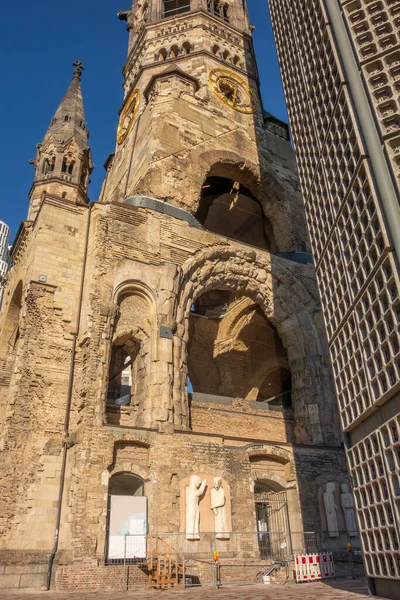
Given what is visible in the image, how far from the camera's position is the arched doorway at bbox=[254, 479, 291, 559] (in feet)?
44.4

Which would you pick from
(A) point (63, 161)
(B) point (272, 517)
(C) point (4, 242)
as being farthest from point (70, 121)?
(C) point (4, 242)

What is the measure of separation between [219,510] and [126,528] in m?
2.39

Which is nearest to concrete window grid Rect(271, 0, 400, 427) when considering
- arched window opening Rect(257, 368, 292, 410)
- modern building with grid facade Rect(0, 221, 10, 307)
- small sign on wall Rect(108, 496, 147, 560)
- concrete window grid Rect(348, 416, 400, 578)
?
concrete window grid Rect(348, 416, 400, 578)

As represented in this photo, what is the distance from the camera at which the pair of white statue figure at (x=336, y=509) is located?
13.6m

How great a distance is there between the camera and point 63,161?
21.0 metres

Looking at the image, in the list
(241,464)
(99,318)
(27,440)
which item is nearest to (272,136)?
(99,318)

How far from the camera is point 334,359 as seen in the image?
8.57m

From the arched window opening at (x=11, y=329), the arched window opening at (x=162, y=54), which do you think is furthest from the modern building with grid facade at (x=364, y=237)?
the arched window opening at (x=162, y=54)

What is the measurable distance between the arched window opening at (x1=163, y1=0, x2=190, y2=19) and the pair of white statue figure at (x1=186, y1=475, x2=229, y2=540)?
25101 mm

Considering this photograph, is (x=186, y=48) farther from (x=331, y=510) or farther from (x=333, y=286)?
(x=331, y=510)

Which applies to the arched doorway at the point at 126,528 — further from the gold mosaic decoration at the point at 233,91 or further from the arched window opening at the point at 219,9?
the arched window opening at the point at 219,9

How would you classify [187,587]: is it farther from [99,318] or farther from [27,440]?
[99,318]

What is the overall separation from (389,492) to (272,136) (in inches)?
835

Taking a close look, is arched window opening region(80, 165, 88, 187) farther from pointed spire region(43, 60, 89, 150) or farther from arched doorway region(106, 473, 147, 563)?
arched doorway region(106, 473, 147, 563)
